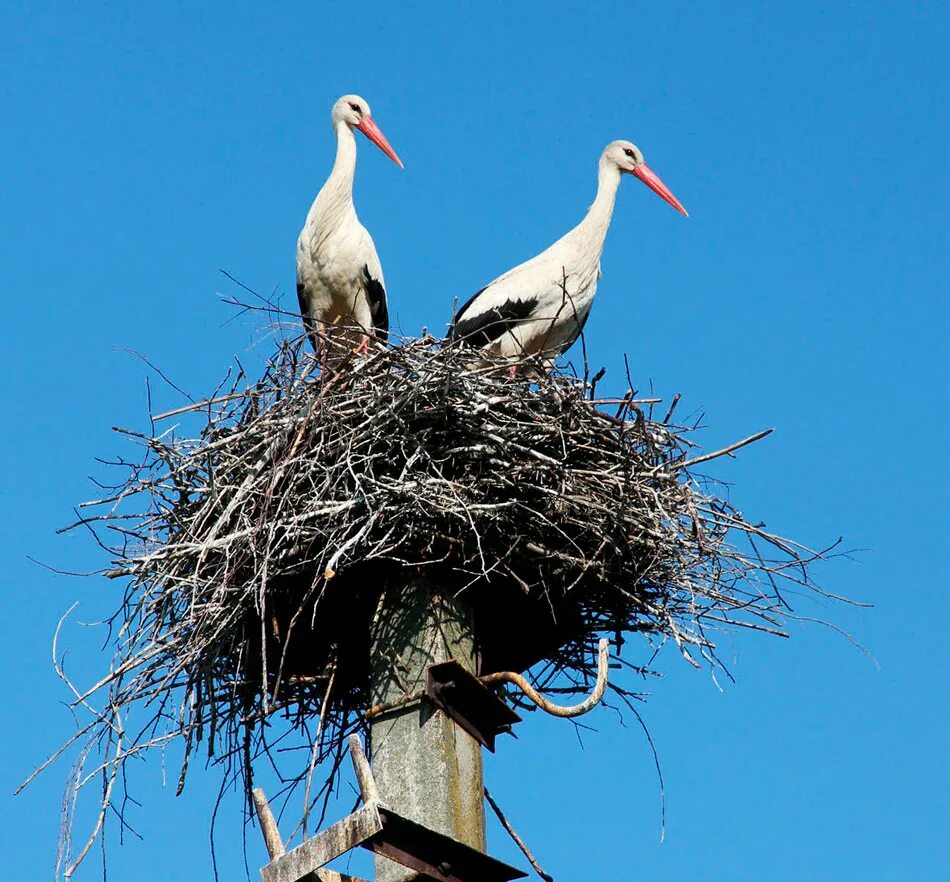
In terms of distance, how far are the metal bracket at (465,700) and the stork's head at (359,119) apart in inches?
199

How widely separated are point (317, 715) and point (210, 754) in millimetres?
584

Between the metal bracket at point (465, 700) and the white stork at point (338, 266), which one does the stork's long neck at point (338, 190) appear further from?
the metal bracket at point (465, 700)

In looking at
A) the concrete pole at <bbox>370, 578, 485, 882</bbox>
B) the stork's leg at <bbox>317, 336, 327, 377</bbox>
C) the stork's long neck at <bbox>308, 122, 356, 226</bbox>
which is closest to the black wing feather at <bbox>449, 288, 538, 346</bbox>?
the stork's long neck at <bbox>308, 122, 356, 226</bbox>

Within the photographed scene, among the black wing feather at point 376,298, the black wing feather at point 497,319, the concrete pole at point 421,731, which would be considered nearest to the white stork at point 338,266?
the black wing feather at point 376,298

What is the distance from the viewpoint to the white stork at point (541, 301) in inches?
354

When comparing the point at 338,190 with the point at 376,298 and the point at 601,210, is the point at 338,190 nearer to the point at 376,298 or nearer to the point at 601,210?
the point at 376,298

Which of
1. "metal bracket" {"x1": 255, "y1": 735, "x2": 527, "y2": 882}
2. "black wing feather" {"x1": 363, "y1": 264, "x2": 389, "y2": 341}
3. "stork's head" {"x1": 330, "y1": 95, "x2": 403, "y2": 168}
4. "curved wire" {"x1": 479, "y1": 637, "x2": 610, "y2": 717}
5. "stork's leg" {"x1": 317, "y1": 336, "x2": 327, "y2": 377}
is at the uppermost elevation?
"stork's head" {"x1": 330, "y1": 95, "x2": 403, "y2": 168}

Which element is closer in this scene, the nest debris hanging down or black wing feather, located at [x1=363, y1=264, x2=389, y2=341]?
the nest debris hanging down

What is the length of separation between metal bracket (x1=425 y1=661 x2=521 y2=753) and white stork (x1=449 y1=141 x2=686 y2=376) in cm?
310

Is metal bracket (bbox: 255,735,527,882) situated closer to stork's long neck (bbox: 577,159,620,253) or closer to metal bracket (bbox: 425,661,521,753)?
metal bracket (bbox: 425,661,521,753)

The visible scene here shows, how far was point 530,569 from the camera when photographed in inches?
263

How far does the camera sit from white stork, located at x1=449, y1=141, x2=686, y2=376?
29.5 ft

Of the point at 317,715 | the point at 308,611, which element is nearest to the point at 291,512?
the point at 308,611

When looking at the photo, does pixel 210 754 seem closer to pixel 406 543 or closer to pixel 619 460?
pixel 406 543
